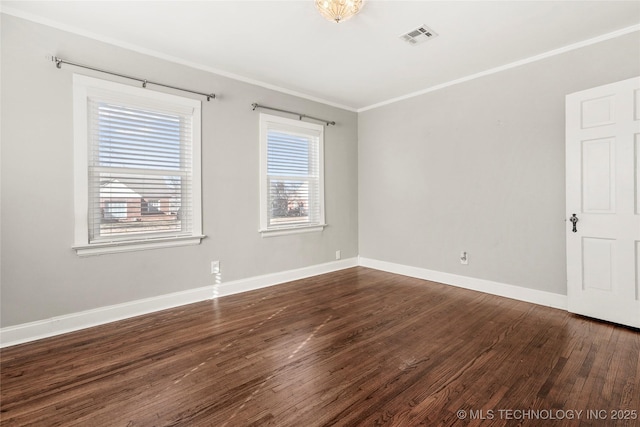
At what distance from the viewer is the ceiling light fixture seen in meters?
2.16

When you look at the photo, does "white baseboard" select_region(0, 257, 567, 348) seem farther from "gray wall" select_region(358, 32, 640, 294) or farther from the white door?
the white door

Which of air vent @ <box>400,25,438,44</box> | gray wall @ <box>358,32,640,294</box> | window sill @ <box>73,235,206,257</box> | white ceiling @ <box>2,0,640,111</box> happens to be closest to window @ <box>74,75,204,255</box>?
window sill @ <box>73,235,206,257</box>

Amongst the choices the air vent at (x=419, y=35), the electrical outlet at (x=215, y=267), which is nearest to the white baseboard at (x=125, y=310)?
the electrical outlet at (x=215, y=267)

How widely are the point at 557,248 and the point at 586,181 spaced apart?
739mm

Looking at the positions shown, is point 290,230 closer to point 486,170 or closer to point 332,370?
point 332,370

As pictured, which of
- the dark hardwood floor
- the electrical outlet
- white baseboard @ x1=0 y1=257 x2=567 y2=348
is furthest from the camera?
the electrical outlet

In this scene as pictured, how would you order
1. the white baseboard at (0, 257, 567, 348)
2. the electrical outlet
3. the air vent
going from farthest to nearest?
the electrical outlet
the air vent
the white baseboard at (0, 257, 567, 348)

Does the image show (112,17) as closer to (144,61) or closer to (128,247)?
(144,61)

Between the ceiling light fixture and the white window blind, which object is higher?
the ceiling light fixture

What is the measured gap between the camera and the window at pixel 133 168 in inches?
107

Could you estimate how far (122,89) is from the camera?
2877mm

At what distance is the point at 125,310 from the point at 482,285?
4.00 m

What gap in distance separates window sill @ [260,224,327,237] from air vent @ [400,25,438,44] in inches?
104

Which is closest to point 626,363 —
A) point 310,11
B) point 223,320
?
point 223,320
